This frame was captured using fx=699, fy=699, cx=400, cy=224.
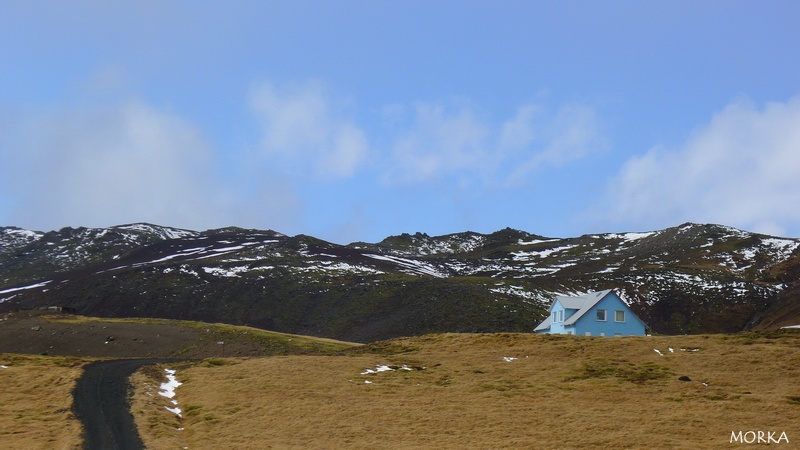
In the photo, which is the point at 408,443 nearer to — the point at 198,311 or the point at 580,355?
the point at 580,355

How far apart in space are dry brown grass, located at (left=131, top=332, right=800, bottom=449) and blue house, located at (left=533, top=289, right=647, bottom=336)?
61.0 feet

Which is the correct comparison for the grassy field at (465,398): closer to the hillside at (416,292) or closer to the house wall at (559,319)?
the house wall at (559,319)

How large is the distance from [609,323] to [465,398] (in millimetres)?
39260

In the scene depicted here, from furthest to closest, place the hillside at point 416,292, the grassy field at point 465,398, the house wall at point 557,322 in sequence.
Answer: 1. the hillside at point 416,292
2. the house wall at point 557,322
3. the grassy field at point 465,398

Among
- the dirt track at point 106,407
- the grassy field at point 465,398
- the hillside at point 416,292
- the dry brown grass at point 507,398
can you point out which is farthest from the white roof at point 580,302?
the dirt track at point 106,407

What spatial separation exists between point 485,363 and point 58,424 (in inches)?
1041

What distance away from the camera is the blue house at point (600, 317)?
7194cm

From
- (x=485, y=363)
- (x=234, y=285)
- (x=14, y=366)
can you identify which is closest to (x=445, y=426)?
(x=485, y=363)

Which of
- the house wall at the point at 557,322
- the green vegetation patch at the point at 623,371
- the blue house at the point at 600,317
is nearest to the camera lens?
the green vegetation patch at the point at 623,371

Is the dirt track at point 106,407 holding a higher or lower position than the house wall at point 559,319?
lower

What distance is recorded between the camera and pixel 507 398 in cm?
3791

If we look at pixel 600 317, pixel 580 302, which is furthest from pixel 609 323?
pixel 580 302

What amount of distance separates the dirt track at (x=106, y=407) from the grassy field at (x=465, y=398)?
0.66 metres

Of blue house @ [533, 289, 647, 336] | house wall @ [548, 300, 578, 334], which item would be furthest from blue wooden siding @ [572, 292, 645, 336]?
house wall @ [548, 300, 578, 334]
